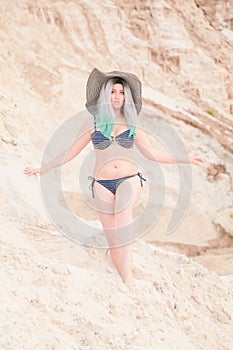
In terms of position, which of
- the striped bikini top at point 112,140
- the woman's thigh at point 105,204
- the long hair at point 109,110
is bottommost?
the woman's thigh at point 105,204

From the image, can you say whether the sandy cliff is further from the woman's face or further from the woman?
the woman's face

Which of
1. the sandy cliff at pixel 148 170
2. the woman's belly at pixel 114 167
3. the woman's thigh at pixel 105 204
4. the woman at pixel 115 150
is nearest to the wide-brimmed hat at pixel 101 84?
the woman at pixel 115 150

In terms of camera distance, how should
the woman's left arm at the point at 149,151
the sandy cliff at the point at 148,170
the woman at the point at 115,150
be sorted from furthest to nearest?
the woman's left arm at the point at 149,151
the woman at the point at 115,150
the sandy cliff at the point at 148,170

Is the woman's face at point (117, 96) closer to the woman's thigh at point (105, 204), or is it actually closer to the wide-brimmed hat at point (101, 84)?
the wide-brimmed hat at point (101, 84)

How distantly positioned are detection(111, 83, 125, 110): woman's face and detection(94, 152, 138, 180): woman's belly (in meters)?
0.29

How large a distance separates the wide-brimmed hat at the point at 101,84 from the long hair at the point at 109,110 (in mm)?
24

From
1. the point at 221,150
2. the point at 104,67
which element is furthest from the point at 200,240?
the point at 104,67

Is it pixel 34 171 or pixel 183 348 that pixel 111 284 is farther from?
pixel 34 171

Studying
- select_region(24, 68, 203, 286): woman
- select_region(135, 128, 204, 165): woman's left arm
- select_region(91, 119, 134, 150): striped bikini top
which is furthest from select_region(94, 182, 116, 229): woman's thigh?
select_region(135, 128, 204, 165): woman's left arm

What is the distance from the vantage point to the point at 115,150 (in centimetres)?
311

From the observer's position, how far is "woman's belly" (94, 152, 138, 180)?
3.09 m

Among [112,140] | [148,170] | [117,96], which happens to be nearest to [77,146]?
[112,140]

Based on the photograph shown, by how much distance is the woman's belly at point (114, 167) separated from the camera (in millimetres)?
3086

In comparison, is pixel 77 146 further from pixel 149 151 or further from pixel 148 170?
pixel 148 170
